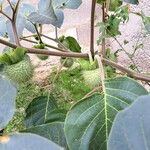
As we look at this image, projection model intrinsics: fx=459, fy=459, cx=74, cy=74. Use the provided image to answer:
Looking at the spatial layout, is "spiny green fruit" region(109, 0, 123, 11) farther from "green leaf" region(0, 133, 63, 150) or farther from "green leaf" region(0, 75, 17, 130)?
"green leaf" region(0, 133, 63, 150)

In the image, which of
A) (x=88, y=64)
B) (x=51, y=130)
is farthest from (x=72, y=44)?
(x=51, y=130)

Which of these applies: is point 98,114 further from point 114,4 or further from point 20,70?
point 114,4

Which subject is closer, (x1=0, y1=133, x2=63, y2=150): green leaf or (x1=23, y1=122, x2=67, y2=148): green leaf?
(x1=0, y1=133, x2=63, y2=150): green leaf

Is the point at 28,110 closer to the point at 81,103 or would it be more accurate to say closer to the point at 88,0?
the point at 81,103

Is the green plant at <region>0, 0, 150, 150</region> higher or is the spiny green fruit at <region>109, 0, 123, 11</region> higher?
the green plant at <region>0, 0, 150, 150</region>

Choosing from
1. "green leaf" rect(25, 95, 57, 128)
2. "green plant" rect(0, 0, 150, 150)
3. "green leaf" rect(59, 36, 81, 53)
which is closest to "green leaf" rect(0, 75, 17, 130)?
"green plant" rect(0, 0, 150, 150)

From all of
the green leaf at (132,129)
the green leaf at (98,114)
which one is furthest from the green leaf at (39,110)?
the green leaf at (132,129)

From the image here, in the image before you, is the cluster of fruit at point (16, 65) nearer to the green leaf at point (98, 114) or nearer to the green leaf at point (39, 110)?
the green leaf at point (39, 110)

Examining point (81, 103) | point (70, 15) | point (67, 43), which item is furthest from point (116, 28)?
point (70, 15)
